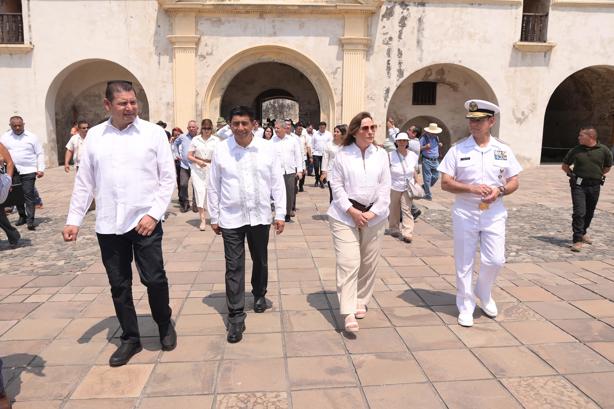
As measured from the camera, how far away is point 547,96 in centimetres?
1577

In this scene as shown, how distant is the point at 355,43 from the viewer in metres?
14.6

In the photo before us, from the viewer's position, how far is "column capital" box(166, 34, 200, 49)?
1428 centimetres

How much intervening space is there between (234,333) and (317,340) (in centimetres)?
62

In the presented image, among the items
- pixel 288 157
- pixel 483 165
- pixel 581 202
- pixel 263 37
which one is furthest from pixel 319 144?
pixel 483 165

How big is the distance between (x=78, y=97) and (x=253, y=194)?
1610 centimetres

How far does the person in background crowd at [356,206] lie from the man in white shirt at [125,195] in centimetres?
129

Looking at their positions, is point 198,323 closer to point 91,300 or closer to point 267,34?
point 91,300

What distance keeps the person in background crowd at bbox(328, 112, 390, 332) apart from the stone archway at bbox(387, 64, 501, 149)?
45.7ft

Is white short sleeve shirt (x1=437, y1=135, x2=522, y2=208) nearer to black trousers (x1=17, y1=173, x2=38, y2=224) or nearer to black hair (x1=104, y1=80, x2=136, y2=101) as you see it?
black hair (x1=104, y1=80, x2=136, y2=101)

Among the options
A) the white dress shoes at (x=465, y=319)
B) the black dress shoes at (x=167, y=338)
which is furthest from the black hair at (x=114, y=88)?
the white dress shoes at (x=465, y=319)

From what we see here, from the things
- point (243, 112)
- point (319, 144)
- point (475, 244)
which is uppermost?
point (243, 112)

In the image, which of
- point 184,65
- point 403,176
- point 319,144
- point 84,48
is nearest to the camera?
point 403,176

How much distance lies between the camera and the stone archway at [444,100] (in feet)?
55.9

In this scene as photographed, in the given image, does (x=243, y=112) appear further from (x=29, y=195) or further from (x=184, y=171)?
(x=184, y=171)
